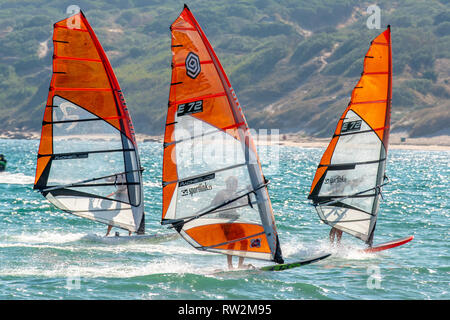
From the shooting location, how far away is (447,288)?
14.1 metres

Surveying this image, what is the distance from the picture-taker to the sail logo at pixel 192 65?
41.9 feet

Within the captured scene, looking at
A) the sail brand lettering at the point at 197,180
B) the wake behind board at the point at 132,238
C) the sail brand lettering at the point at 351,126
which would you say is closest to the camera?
the sail brand lettering at the point at 197,180

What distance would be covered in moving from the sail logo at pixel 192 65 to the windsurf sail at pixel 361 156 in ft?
18.4

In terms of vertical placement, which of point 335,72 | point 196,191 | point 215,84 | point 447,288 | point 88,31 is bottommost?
point 447,288

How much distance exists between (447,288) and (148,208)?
14097mm

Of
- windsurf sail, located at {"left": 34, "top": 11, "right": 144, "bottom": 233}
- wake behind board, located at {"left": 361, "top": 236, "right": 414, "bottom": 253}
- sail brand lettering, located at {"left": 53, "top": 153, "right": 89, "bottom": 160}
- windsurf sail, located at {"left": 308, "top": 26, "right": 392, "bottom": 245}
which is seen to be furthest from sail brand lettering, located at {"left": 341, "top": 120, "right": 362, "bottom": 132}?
sail brand lettering, located at {"left": 53, "top": 153, "right": 89, "bottom": 160}

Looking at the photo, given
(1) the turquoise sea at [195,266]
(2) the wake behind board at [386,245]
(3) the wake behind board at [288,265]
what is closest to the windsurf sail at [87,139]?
(1) the turquoise sea at [195,266]

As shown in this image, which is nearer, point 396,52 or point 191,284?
point 191,284

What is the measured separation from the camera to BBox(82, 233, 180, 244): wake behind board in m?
17.9

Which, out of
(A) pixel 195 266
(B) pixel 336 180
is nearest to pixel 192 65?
(A) pixel 195 266

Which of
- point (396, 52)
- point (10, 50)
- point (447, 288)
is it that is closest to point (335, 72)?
point (396, 52)

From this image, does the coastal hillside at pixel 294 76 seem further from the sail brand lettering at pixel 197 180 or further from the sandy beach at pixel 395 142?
the sail brand lettering at pixel 197 180
